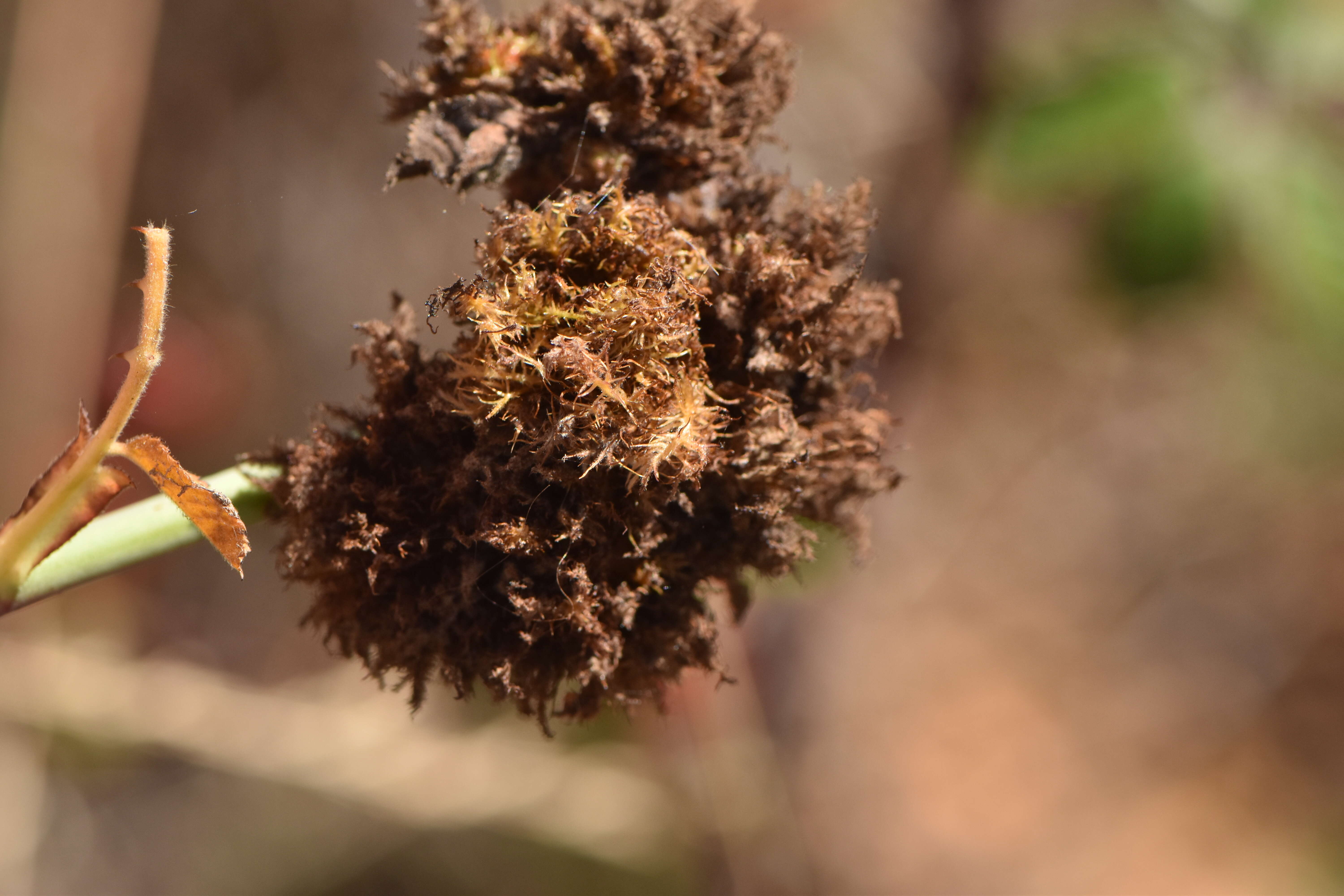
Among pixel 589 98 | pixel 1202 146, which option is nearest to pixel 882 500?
pixel 1202 146

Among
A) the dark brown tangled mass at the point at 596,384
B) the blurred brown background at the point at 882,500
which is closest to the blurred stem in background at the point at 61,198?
the blurred brown background at the point at 882,500

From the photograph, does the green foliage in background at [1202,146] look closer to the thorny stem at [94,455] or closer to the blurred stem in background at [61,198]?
the thorny stem at [94,455]

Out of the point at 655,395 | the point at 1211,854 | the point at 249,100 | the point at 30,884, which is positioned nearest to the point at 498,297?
the point at 655,395

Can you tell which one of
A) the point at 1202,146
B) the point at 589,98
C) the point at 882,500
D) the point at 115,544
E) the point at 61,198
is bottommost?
the point at 115,544

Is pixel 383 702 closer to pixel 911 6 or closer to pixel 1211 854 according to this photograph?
pixel 911 6

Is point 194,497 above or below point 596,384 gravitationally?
below

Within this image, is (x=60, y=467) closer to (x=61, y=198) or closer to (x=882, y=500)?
(x=61, y=198)

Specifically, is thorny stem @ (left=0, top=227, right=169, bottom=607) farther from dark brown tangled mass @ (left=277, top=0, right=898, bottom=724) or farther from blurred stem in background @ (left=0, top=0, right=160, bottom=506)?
blurred stem in background @ (left=0, top=0, right=160, bottom=506)
